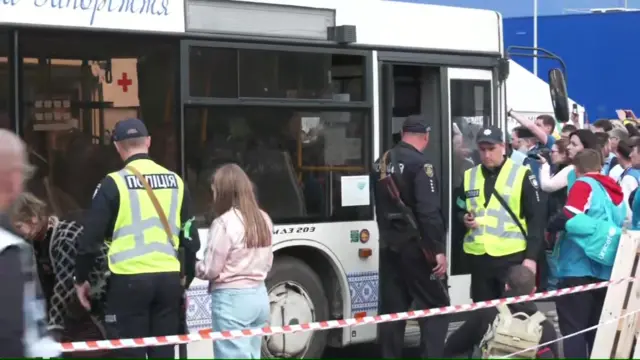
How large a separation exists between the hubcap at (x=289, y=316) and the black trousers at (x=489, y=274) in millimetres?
1236

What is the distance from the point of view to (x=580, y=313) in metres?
8.14

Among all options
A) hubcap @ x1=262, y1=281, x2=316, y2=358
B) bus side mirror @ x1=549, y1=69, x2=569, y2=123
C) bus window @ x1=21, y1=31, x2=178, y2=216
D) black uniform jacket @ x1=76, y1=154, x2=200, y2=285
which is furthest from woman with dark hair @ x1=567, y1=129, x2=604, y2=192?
black uniform jacket @ x1=76, y1=154, x2=200, y2=285

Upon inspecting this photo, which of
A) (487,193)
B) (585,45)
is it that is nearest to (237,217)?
(487,193)

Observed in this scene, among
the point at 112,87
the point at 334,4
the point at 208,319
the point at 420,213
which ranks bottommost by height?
the point at 208,319

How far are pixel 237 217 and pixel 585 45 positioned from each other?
23188 mm

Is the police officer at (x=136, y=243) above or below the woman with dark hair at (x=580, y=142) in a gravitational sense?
below

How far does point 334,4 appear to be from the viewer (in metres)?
9.10

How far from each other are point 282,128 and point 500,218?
1.70 m

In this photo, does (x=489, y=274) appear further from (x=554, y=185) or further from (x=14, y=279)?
(x=14, y=279)

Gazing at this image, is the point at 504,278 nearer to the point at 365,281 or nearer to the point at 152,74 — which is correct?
the point at 365,281

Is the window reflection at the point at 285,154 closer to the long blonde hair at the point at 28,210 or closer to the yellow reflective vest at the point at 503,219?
the yellow reflective vest at the point at 503,219

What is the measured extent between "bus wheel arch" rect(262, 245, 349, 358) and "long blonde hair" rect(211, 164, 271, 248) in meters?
1.92

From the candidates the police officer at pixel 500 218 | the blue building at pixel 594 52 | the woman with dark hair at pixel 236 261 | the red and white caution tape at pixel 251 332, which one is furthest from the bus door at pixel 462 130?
the blue building at pixel 594 52

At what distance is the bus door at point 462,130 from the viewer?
976cm
